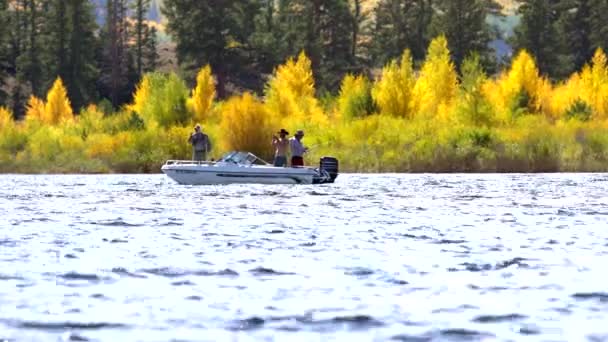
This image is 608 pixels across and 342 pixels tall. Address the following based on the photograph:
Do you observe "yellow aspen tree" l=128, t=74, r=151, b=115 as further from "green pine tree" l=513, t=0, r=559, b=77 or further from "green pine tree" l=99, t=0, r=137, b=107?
"green pine tree" l=513, t=0, r=559, b=77

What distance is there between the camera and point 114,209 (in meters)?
26.6

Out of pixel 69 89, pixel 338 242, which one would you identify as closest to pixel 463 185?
pixel 338 242

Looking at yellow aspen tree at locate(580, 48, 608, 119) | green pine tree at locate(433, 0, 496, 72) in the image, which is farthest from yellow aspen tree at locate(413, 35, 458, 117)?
green pine tree at locate(433, 0, 496, 72)

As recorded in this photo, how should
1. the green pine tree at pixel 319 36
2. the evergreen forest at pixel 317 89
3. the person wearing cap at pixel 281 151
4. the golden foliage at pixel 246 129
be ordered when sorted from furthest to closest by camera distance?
the green pine tree at pixel 319 36 → the evergreen forest at pixel 317 89 → the golden foliage at pixel 246 129 → the person wearing cap at pixel 281 151

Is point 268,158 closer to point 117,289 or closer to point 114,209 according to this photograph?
point 114,209

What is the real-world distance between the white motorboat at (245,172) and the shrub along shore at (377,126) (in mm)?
4415

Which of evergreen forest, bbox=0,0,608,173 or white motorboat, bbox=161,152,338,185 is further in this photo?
evergreen forest, bbox=0,0,608,173

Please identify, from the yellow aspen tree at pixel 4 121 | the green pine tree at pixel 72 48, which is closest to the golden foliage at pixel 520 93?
the yellow aspen tree at pixel 4 121

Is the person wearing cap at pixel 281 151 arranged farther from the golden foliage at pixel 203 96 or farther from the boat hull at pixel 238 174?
the golden foliage at pixel 203 96

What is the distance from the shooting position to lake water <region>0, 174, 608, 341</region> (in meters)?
10.8

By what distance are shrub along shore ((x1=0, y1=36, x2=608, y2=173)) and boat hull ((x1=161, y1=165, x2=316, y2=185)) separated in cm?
462

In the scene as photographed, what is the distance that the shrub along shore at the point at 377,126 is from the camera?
48.4 metres

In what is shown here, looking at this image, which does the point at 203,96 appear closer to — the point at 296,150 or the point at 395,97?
the point at 395,97

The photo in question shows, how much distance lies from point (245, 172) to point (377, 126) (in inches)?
709
